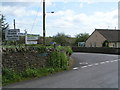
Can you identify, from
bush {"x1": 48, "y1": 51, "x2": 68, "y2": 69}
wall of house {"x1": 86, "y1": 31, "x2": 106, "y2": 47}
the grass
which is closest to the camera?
the grass

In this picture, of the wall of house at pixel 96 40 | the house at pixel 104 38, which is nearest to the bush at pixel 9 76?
the house at pixel 104 38

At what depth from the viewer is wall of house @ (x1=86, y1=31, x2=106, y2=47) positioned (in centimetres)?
5313

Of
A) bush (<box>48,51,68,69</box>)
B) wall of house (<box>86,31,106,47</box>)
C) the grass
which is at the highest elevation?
wall of house (<box>86,31,106,47</box>)

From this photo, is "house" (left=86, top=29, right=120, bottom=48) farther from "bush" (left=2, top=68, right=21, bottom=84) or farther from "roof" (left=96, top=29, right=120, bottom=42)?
"bush" (left=2, top=68, right=21, bottom=84)

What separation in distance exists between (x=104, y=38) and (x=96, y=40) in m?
3.90

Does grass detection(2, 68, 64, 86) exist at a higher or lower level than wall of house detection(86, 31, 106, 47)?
lower

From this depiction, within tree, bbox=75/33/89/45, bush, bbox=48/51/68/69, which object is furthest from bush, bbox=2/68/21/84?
tree, bbox=75/33/89/45

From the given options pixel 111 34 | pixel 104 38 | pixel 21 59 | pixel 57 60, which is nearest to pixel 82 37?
pixel 111 34

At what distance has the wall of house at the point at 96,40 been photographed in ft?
174

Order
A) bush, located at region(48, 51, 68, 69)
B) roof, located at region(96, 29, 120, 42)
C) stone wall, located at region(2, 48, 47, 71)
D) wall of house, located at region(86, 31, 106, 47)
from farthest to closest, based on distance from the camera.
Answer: wall of house, located at region(86, 31, 106, 47) < roof, located at region(96, 29, 120, 42) < bush, located at region(48, 51, 68, 69) < stone wall, located at region(2, 48, 47, 71)

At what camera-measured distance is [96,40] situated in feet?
181

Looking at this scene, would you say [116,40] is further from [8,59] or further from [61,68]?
[8,59]

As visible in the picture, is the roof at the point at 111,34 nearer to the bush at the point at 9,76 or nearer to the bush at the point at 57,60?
the bush at the point at 57,60

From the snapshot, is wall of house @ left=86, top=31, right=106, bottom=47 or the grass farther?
wall of house @ left=86, top=31, right=106, bottom=47
